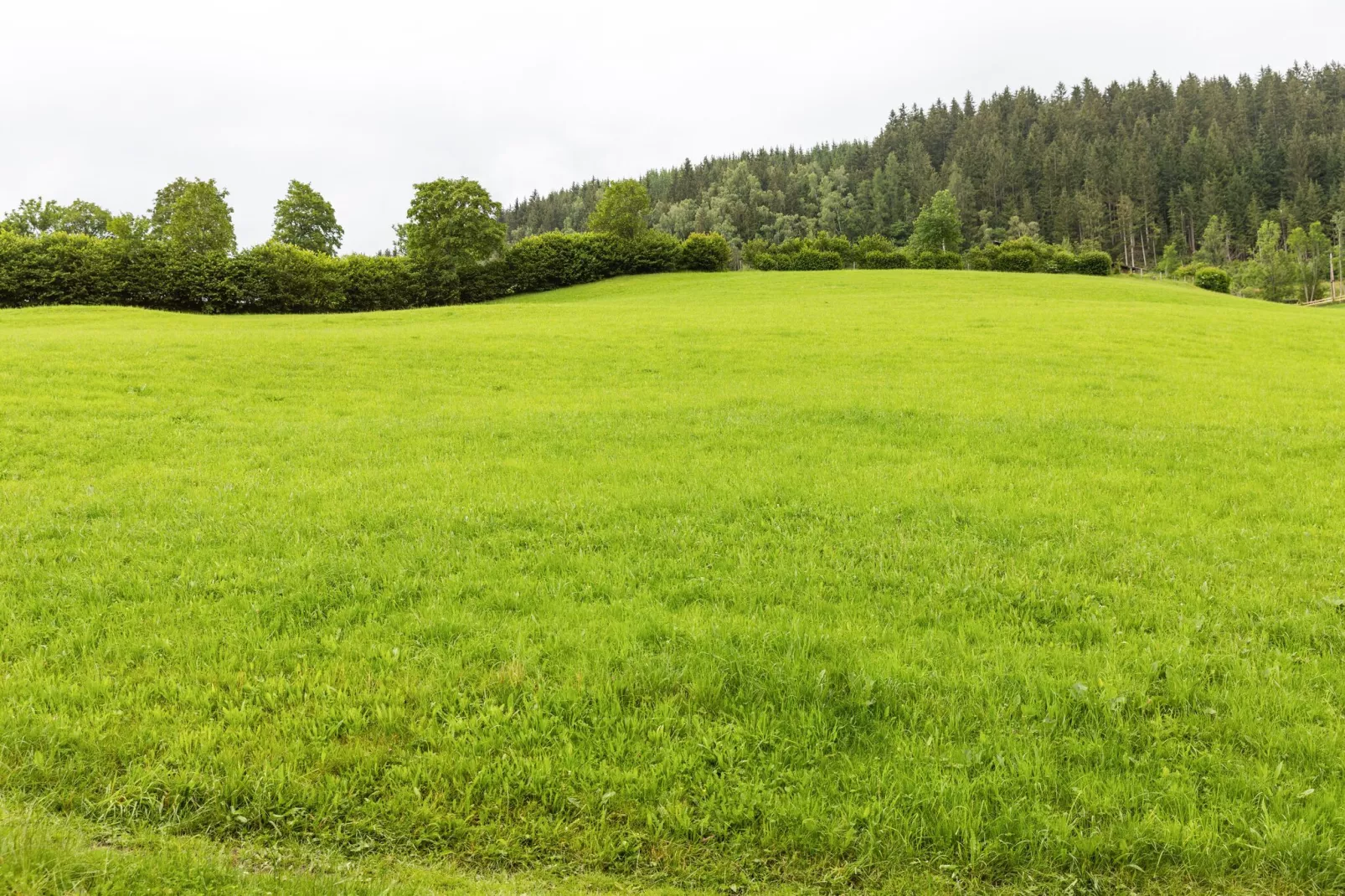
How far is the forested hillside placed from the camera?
128125 mm

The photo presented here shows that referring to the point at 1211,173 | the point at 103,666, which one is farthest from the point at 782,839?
the point at 1211,173

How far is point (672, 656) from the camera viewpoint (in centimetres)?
563

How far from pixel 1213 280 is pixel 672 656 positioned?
94379 millimetres

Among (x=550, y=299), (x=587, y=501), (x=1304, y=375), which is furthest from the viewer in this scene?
(x=550, y=299)

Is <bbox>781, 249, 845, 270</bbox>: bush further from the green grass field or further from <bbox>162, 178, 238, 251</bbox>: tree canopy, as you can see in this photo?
the green grass field

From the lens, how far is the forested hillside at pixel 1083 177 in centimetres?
12812

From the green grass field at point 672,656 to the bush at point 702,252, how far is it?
6448 centimetres

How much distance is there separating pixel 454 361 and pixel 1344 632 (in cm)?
2233

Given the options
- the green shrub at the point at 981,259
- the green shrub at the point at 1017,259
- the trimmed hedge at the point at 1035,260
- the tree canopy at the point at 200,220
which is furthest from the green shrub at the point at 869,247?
the tree canopy at the point at 200,220

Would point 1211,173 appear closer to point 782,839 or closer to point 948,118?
point 948,118

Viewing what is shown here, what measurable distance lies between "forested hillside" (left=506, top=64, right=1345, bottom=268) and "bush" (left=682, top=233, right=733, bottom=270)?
32.8 m

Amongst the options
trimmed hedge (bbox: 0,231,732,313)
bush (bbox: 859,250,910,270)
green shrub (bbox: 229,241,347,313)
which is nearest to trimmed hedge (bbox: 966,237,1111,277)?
bush (bbox: 859,250,910,270)

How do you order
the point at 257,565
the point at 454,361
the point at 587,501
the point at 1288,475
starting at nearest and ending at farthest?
the point at 257,565
the point at 587,501
the point at 1288,475
the point at 454,361

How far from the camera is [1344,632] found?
5961 mm
